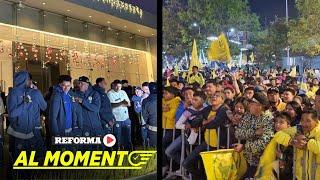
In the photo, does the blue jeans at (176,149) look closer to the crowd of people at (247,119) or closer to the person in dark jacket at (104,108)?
the crowd of people at (247,119)

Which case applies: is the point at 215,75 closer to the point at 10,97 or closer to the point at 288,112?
the point at 288,112

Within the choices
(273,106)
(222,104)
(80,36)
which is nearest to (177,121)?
(222,104)

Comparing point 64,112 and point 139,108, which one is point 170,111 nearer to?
point 139,108

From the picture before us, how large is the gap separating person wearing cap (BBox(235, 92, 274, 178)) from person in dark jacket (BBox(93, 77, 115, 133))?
156 cm

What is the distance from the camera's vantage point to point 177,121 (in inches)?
243

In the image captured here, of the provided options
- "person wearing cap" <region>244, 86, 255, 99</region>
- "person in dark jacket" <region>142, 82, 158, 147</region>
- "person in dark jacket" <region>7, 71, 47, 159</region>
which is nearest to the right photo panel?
"person wearing cap" <region>244, 86, 255, 99</region>

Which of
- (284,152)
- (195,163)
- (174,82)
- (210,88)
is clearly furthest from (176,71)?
(284,152)

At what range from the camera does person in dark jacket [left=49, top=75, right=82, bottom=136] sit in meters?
6.14

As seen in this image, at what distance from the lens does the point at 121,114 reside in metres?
6.20

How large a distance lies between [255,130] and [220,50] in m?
1.06

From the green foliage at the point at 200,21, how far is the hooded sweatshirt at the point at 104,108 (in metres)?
0.96

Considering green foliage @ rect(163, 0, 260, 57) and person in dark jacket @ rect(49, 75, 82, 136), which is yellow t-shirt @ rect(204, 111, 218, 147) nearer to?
green foliage @ rect(163, 0, 260, 57)

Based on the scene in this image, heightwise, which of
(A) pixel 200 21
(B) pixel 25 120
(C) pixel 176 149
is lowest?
(C) pixel 176 149

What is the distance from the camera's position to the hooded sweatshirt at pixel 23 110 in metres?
6.12
